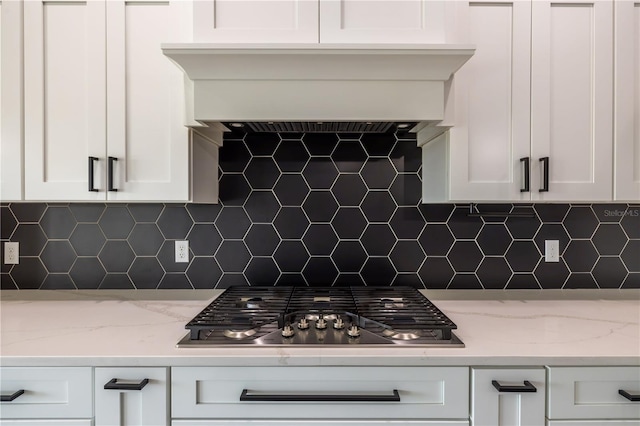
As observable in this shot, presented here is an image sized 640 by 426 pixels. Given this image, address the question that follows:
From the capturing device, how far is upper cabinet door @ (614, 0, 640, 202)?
1431mm

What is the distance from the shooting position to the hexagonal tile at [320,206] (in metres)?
1.81

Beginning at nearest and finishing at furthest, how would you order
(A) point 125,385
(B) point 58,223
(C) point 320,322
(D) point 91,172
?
(A) point 125,385
(C) point 320,322
(D) point 91,172
(B) point 58,223

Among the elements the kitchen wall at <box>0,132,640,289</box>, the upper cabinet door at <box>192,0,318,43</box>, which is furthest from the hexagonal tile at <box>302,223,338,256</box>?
the upper cabinet door at <box>192,0,318,43</box>

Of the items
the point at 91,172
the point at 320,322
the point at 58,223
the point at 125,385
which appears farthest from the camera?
the point at 58,223

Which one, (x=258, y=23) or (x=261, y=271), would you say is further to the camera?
(x=261, y=271)

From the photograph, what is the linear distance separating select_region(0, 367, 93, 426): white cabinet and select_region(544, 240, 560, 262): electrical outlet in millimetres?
1966

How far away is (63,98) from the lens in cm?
144

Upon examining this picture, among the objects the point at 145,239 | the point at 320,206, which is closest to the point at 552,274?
the point at 320,206

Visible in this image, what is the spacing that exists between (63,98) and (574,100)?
2014 millimetres

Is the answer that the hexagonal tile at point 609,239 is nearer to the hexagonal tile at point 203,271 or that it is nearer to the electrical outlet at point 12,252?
the hexagonal tile at point 203,271

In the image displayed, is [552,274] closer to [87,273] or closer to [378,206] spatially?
[378,206]

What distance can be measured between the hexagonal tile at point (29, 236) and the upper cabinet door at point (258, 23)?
1.26 meters

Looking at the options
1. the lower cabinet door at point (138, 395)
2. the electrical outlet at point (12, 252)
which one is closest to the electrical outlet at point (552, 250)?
the lower cabinet door at point (138, 395)

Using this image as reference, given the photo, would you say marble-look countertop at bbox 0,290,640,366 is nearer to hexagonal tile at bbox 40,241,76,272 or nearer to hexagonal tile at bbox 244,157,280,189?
hexagonal tile at bbox 40,241,76,272
